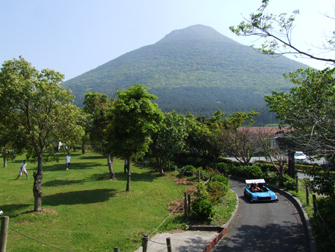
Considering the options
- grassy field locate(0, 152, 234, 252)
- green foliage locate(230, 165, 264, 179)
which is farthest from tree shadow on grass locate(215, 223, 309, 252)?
green foliage locate(230, 165, 264, 179)

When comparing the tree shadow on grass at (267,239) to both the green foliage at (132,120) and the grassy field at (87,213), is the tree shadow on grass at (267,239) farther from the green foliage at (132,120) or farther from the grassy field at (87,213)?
the green foliage at (132,120)

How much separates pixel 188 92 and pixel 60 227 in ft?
578

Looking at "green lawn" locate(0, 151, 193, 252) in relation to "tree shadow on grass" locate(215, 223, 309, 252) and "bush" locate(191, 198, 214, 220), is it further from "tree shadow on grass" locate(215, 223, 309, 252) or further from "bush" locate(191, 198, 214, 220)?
"tree shadow on grass" locate(215, 223, 309, 252)

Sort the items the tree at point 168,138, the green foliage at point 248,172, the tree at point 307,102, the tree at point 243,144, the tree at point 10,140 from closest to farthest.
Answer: the tree at point 307,102 → the tree at point 10,140 → the green foliage at point 248,172 → the tree at point 168,138 → the tree at point 243,144

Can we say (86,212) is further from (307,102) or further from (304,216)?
(307,102)

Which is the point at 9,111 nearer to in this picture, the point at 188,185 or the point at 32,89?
the point at 32,89

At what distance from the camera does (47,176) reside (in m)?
22.5

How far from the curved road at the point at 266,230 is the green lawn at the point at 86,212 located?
8.93 feet

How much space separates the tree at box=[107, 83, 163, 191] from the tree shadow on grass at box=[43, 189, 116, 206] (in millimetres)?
1858

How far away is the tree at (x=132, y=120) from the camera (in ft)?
54.6

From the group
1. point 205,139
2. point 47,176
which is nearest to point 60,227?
point 47,176

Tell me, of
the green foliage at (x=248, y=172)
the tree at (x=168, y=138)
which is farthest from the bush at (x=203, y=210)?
the tree at (x=168, y=138)

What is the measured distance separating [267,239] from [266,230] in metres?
1.01

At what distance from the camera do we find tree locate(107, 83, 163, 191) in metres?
16.6
